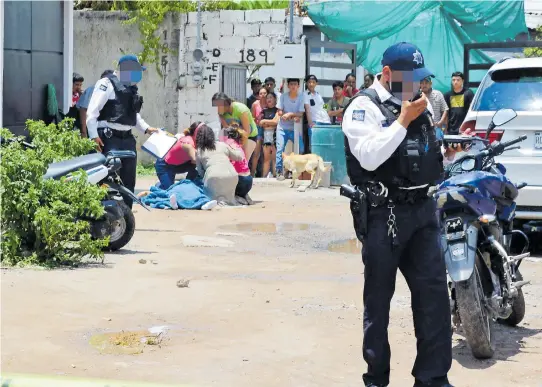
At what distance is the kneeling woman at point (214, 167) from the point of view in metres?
13.2

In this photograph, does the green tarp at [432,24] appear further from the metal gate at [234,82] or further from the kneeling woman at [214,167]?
the kneeling woman at [214,167]

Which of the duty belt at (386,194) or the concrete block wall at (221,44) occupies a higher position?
the concrete block wall at (221,44)

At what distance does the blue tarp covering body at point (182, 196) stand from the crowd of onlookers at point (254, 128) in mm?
175

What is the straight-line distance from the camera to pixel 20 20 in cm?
1220

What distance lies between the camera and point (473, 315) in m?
5.60

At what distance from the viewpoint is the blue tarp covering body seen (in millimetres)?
13094

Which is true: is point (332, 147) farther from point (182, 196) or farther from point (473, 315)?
point (473, 315)

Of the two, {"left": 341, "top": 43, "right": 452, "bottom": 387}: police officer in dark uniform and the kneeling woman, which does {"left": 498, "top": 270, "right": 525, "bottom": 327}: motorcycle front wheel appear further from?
the kneeling woman

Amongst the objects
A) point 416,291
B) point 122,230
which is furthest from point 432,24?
point 416,291

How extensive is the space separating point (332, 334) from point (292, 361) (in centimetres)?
71

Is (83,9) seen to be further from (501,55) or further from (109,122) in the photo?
(109,122)

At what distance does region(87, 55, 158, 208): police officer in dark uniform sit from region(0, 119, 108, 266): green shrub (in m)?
2.16

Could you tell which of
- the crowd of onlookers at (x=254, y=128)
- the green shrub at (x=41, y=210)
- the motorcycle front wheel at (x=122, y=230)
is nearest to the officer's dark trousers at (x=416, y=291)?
the green shrub at (x=41, y=210)

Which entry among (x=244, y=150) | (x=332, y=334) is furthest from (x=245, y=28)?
(x=332, y=334)
